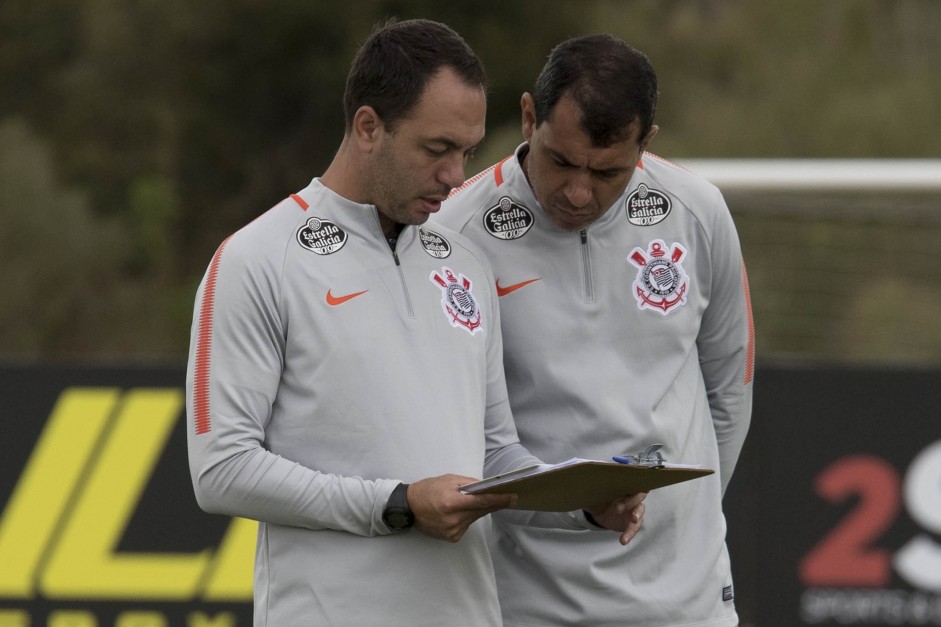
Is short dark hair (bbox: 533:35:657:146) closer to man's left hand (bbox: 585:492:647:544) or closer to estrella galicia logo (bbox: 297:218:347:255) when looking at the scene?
estrella galicia logo (bbox: 297:218:347:255)

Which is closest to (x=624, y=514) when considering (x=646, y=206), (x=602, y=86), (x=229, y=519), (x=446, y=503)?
Answer: (x=446, y=503)

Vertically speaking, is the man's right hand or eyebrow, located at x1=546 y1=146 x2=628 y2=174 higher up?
eyebrow, located at x1=546 y1=146 x2=628 y2=174

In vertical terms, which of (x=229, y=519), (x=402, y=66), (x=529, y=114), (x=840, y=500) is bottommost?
(x=229, y=519)

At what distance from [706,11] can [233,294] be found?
11.8 m

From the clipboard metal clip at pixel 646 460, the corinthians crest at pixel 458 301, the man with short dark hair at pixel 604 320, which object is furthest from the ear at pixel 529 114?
the clipboard metal clip at pixel 646 460

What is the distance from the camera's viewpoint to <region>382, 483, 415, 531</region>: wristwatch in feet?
6.88

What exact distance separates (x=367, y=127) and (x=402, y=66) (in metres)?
0.12

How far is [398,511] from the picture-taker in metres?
2.10

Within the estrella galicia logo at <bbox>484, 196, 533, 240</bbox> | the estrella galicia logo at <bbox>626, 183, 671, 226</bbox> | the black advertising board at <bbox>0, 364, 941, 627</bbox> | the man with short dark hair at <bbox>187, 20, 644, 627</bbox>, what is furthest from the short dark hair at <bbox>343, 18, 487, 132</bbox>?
the black advertising board at <bbox>0, 364, 941, 627</bbox>

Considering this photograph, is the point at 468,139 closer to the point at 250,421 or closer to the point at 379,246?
the point at 379,246

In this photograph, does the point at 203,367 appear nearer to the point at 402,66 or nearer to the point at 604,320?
the point at 402,66

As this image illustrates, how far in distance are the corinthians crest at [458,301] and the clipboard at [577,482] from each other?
0.31 meters

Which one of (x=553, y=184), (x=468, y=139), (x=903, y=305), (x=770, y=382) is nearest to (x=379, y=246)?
(x=468, y=139)

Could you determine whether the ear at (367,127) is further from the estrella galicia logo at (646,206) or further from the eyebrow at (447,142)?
the estrella galicia logo at (646,206)
